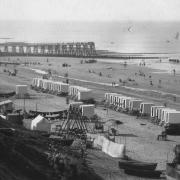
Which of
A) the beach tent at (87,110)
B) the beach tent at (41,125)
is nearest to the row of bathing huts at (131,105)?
the beach tent at (87,110)

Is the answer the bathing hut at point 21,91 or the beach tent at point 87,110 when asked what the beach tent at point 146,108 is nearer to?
the beach tent at point 87,110

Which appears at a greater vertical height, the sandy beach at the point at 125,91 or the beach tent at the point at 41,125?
the beach tent at the point at 41,125

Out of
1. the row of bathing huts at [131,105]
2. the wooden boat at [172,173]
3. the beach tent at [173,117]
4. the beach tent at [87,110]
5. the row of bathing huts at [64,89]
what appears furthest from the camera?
the row of bathing huts at [64,89]

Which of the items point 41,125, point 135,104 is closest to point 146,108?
point 135,104

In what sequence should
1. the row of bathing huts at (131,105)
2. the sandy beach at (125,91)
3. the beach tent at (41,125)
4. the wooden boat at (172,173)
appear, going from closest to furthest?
the wooden boat at (172,173) → the sandy beach at (125,91) → the beach tent at (41,125) → the row of bathing huts at (131,105)

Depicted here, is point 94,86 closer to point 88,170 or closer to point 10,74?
point 10,74

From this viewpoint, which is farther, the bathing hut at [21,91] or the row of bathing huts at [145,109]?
the bathing hut at [21,91]

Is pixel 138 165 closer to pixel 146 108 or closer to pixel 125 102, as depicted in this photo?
pixel 146 108

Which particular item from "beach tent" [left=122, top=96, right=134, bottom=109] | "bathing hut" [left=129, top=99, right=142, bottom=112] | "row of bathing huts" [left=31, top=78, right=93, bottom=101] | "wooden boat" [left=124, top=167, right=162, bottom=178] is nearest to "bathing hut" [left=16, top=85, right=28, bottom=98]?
"row of bathing huts" [left=31, top=78, right=93, bottom=101]
